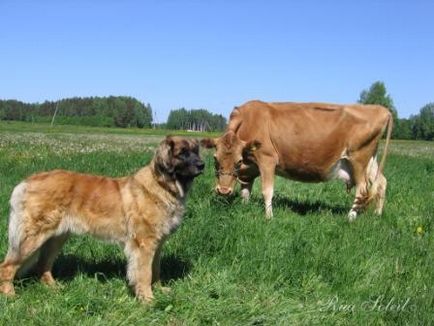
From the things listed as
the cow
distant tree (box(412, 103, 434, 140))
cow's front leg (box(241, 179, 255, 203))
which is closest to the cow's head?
the cow

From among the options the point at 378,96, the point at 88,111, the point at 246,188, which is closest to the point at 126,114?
the point at 88,111

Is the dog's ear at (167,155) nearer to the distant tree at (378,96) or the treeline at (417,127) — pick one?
the distant tree at (378,96)

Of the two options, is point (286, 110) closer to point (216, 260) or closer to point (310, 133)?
point (310, 133)

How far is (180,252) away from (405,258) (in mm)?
3035

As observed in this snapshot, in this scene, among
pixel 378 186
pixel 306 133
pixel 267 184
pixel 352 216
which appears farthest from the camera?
pixel 306 133

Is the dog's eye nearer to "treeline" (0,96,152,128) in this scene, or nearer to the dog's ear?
the dog's ear

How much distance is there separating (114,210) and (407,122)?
139m

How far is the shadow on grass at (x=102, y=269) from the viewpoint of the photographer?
21.3ft

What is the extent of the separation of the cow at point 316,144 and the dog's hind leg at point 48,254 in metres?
4.80

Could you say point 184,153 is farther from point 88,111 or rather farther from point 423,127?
point 88,111

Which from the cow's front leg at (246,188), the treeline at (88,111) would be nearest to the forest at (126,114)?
the treeline at (88,111)

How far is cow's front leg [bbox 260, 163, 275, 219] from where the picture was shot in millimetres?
10133

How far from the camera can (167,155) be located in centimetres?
608

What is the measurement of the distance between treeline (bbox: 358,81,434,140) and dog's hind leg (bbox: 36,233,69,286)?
11302cm
